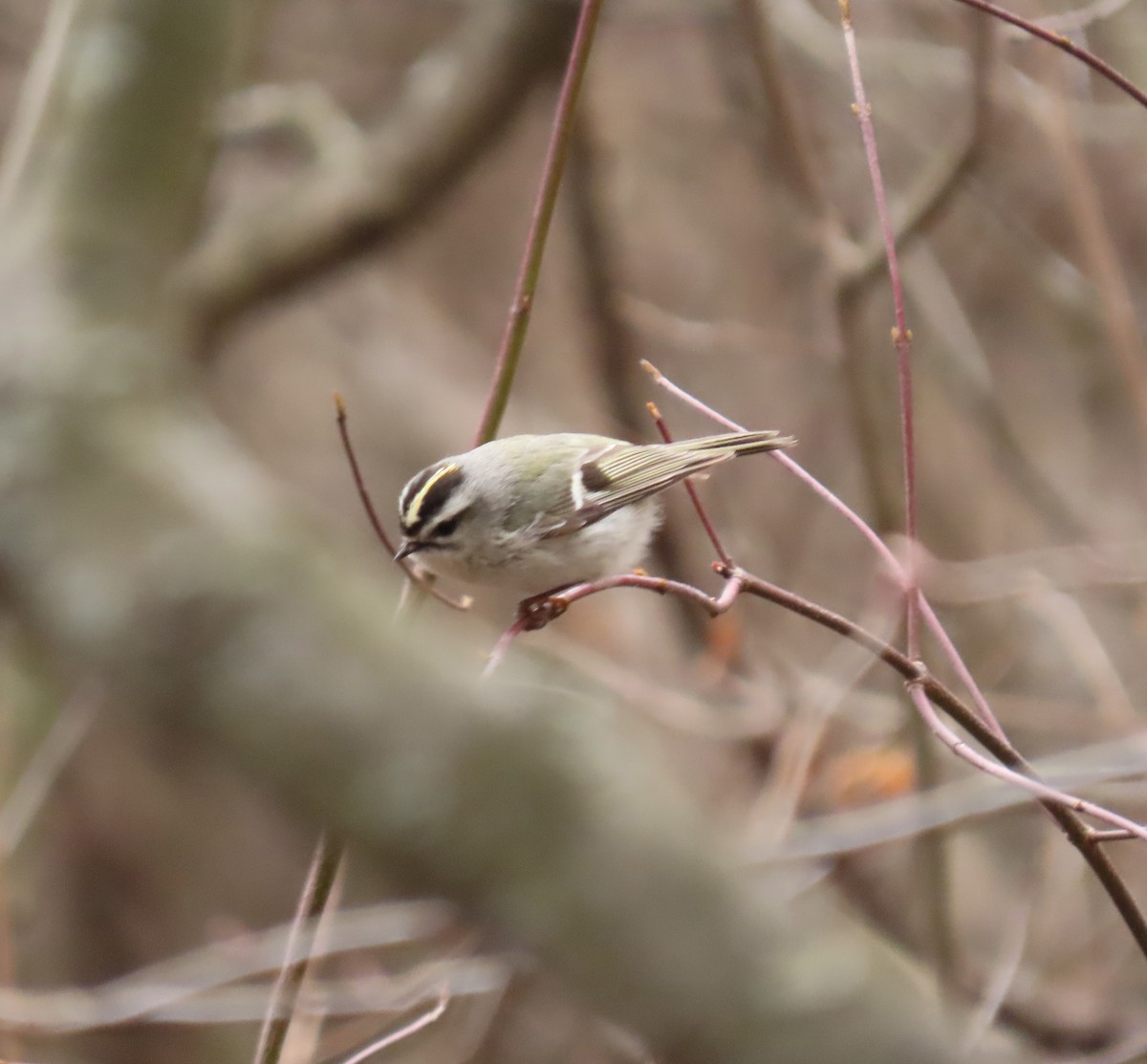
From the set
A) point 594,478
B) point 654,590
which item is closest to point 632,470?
point 594,478

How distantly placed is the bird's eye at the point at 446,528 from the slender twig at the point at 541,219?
0.62m

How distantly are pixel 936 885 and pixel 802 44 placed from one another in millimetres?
2251

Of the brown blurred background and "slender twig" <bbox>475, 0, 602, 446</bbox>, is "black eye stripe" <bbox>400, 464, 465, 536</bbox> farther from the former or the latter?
"slender twig" <bbox>475, 0, 602, 446</bbox>

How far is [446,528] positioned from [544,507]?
0.23 m

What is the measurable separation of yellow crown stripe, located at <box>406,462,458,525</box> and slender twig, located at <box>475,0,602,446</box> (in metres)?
0.57

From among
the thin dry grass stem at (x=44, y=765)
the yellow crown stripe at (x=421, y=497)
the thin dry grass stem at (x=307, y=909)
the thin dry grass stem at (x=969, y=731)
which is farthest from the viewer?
the thin dry grass stem at (x=44, y=765)

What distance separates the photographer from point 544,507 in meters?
2.45

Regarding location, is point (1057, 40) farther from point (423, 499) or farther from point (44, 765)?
point (44, 765)

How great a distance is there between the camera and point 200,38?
60.5 inches

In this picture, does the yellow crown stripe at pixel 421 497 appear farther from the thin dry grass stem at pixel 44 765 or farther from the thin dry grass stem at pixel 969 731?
the thin dry grass stem at pixel 969 731

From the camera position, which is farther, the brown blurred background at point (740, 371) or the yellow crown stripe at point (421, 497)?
the brown blurred background at point (740, 371)

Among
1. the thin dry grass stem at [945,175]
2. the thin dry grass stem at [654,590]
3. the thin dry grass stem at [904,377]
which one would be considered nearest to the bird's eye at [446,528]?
the thin dry grass stem at [654,590]

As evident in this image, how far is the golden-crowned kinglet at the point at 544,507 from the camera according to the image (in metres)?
2.29

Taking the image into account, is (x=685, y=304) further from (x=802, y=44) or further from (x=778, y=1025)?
(x=778, y=1025)
